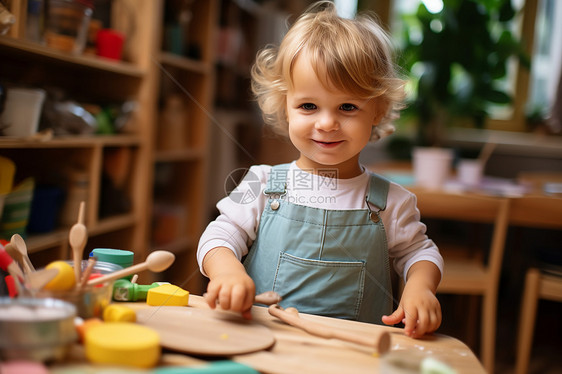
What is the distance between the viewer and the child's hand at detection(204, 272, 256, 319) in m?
0.60

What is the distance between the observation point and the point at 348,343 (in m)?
0.56

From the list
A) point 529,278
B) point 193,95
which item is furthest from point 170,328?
point 193,95

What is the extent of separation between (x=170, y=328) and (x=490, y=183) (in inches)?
75.0

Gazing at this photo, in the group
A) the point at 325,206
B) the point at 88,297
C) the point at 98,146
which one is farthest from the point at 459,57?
the point at 88,297

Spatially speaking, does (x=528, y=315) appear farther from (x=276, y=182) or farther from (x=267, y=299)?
(x=267, y=299)

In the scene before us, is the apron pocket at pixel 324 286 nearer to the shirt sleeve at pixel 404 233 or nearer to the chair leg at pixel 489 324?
the shirt sleeve at pixel 404 233

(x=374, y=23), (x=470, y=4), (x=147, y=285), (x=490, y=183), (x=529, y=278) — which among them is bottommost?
(x=529, y=278)

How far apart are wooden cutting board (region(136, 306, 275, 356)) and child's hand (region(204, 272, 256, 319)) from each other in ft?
0.04

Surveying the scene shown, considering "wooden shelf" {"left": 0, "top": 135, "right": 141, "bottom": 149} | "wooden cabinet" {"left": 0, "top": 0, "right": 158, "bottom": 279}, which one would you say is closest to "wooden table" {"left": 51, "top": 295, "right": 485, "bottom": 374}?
"wooden shelf" {"left": 0, "top": 135, "right": 141, "bottom": 149}

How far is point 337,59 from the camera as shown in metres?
0.74

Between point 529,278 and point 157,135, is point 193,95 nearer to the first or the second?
point 157,135

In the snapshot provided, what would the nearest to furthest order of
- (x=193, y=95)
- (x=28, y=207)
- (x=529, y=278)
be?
1. (x=28, y=207)
2. (x=529, y=278)
3. (x=193, y=95)

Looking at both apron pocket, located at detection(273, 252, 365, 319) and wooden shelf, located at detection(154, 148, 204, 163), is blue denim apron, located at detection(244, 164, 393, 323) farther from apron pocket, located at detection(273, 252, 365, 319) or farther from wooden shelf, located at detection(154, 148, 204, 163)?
wooden shelf, located at detection(154, 148, 204, 163)

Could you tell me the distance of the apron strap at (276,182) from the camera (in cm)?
82
